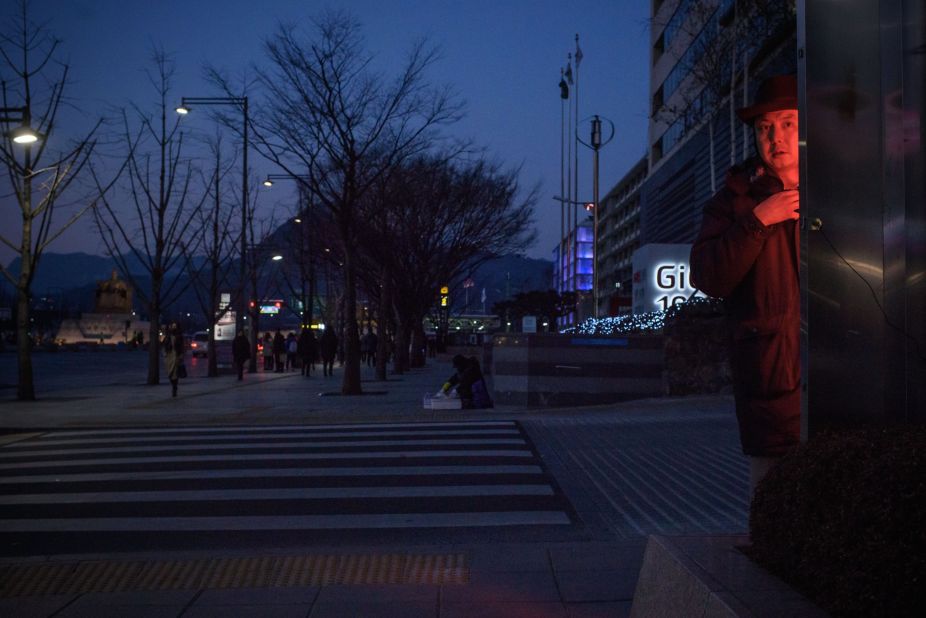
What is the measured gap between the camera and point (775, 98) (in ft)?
→ 11.4

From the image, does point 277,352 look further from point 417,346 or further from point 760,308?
point 760,308

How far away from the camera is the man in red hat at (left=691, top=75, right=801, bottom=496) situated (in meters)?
3.35

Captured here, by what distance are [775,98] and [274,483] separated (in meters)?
6.64

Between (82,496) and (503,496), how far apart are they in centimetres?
382

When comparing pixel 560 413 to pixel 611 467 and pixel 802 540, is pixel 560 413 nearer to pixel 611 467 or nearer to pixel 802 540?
pixel 611 467

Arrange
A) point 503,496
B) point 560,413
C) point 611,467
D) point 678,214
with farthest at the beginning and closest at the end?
1. point 678,214
2. point 560,413
3. point 611,467
4. point 503,496

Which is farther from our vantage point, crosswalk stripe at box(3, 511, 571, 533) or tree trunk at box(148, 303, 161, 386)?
tree trunk at box(148, 303, 161, 386)

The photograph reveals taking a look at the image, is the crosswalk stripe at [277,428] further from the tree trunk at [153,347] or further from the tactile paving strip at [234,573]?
the tree trunk at [153,347]

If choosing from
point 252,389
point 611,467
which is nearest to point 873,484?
point 611,467

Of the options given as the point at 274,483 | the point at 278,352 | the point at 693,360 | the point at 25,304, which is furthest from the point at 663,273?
the point at 274,483

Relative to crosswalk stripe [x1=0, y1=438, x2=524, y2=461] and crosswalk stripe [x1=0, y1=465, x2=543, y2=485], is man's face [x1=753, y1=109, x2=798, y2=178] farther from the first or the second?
crosswalk stripe [x1=0, y1=438, x2=524, y2=461]

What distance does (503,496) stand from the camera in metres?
8.09

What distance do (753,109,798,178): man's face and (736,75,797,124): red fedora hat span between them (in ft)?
0.07

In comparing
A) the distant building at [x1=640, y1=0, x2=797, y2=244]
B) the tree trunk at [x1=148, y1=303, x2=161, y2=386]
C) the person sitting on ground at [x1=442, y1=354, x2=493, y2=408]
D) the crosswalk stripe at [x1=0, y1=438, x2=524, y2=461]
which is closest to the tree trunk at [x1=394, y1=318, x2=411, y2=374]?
the tree trunk at [x1=148, y1=303, x2=161, y2=386]
